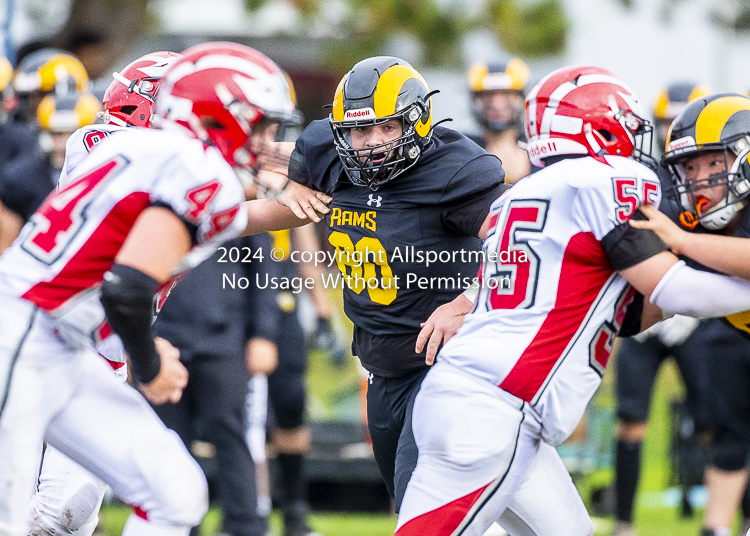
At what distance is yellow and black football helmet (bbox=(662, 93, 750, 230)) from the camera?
3.11m

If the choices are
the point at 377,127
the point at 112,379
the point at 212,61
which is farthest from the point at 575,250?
the point at 112,379

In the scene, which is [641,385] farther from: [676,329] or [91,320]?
[91,320]

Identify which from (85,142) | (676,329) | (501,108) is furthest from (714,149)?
(501,108)

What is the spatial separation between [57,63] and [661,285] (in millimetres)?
5335

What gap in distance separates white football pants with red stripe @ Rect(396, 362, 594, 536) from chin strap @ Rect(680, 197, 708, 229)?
0.84m

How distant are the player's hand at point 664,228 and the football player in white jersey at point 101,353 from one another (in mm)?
1825

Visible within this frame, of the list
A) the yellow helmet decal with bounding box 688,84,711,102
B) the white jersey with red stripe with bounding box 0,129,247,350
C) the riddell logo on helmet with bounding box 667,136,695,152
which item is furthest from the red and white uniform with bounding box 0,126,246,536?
the yellow helmet decal with bounding box 688,84,711,102

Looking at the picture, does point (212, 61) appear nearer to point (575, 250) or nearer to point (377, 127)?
point (377, 127)

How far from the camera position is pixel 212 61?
2.92m

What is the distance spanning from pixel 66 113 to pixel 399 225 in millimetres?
3016

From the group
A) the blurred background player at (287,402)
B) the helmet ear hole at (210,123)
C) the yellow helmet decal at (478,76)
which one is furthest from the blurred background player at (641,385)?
the helmet ear hole at (210,123)

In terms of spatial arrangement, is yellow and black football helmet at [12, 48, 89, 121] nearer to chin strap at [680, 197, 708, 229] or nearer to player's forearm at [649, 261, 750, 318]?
chin strap at [680, 197, 708, 229]

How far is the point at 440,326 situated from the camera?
128 inches

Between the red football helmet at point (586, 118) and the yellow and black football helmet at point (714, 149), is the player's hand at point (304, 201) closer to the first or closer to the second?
the red football helmet at point (586, 118)
